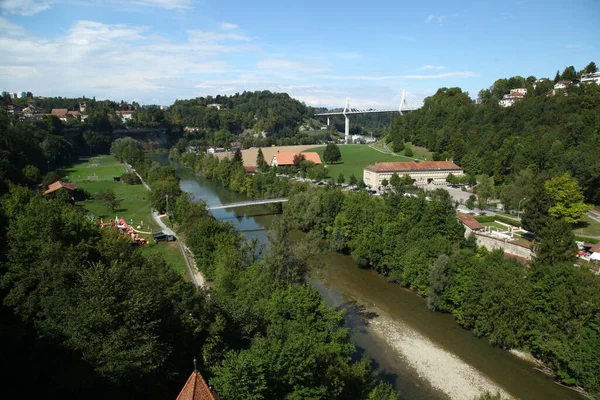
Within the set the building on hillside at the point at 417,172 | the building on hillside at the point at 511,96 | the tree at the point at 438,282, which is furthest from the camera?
the building on hillside at the point at 511,96

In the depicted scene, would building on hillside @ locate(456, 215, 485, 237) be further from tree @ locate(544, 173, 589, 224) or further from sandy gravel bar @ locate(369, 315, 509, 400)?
sandy gravel bar @ locate(369, 315, 509, 400)

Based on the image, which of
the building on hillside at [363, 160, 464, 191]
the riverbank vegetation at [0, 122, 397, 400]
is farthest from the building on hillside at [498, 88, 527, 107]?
the riverbank vegetation at [0, 122, 397, 400]

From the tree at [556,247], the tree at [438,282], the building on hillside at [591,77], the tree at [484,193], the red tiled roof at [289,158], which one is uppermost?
the building on hillside at [591,77]

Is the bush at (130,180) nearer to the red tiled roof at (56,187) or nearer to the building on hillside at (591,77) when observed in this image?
the red tiled roof at (56,187)

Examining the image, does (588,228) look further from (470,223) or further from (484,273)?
(484,273)

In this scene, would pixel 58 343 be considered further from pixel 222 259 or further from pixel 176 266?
pixel 176 266

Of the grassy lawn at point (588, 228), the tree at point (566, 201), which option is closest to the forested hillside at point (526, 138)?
the tree at point (566, 201)

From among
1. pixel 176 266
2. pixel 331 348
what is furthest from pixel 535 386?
pixel 176 266
